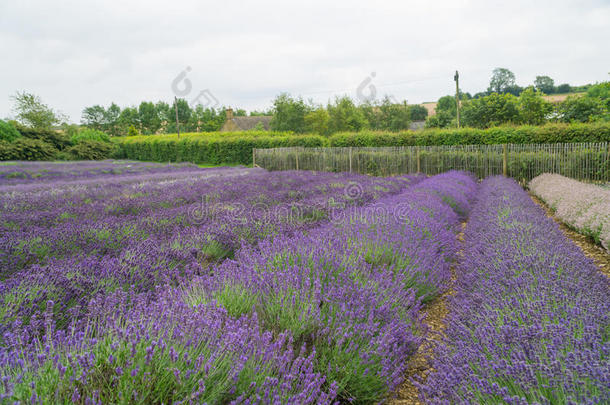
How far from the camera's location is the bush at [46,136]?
32.1 metres

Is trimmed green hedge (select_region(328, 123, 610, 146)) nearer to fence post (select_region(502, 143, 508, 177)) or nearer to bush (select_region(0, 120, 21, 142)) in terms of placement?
fence post (select_region(502, 143, 508, 177))

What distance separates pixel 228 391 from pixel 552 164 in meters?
14.2

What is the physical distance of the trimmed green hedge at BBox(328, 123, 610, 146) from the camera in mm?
12188

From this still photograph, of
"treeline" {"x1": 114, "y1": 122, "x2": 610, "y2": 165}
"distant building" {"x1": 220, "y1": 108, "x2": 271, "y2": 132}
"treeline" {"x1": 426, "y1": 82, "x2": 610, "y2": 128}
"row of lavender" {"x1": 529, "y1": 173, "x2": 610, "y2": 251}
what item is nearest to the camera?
"row of lavender" {"x1": 529, "y1": 173, "x2": 610, "y2": 251}

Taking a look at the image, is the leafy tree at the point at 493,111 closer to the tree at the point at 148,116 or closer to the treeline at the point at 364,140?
the treeline at the point at 364,140

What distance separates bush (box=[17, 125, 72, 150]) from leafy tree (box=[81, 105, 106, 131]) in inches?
1382

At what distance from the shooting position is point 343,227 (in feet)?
12.7

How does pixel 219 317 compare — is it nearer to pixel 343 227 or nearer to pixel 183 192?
pixel 343 227

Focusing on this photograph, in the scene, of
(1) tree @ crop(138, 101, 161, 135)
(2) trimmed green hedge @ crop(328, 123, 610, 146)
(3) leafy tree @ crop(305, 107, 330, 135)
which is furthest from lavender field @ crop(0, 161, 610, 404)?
(1) tree @ crop(138, 101, 161, 135)

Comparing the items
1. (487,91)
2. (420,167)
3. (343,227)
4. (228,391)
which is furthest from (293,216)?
(487,91)

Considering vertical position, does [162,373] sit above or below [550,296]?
above

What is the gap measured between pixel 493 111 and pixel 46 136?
40.6 metres

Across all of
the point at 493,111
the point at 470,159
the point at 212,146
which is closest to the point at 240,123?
the point at 212,146

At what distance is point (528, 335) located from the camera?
1.51 metres
